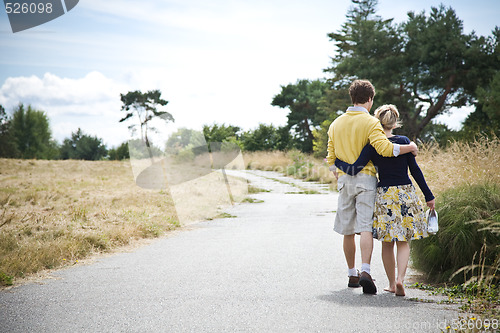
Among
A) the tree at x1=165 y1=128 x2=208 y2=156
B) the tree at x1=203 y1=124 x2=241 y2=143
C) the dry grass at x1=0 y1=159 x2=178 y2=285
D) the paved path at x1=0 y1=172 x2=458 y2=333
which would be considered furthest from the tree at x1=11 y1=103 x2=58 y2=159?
the paved path at x1=0 y1=172 x2=458 y2=333

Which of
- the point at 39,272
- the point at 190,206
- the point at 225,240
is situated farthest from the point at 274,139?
the point at 39,272

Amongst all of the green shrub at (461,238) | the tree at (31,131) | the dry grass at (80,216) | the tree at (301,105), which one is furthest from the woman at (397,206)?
the tree at (31,131)

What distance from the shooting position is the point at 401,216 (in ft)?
13.1

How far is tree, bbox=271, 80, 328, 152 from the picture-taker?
43.2 m

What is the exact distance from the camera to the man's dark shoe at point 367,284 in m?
4.00

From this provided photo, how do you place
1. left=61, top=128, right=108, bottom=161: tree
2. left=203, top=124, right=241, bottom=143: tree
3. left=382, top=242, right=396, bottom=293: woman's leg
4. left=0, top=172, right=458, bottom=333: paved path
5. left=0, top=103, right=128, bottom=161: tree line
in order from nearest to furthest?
left=0, top=172, right=458, bottom=333: paved path, left=382, top=242, right=396, bottom=293: woman's leg, left=203, top=124, right=241, bottom=143: tree, left=0, top=103, right=128, bottom=161: tree line, left=61, top=128, right=108, bottom=161: tree

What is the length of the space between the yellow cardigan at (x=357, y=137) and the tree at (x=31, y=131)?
62.3 m

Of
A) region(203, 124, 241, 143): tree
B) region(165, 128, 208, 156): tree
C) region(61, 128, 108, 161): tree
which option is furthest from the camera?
region(61, 128, 108, 161): tree

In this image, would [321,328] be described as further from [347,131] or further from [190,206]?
[190,206]

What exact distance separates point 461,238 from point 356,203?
114 centimetres

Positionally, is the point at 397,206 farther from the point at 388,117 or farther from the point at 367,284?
the point at 388,117

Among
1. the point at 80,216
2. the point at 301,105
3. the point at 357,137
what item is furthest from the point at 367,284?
the point at 301,105

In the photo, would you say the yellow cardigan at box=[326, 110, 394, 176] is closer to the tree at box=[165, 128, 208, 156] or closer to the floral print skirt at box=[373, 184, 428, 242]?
the floral print skirt at box=[373, 184, 428, 242]

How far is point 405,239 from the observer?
3.97 meters
